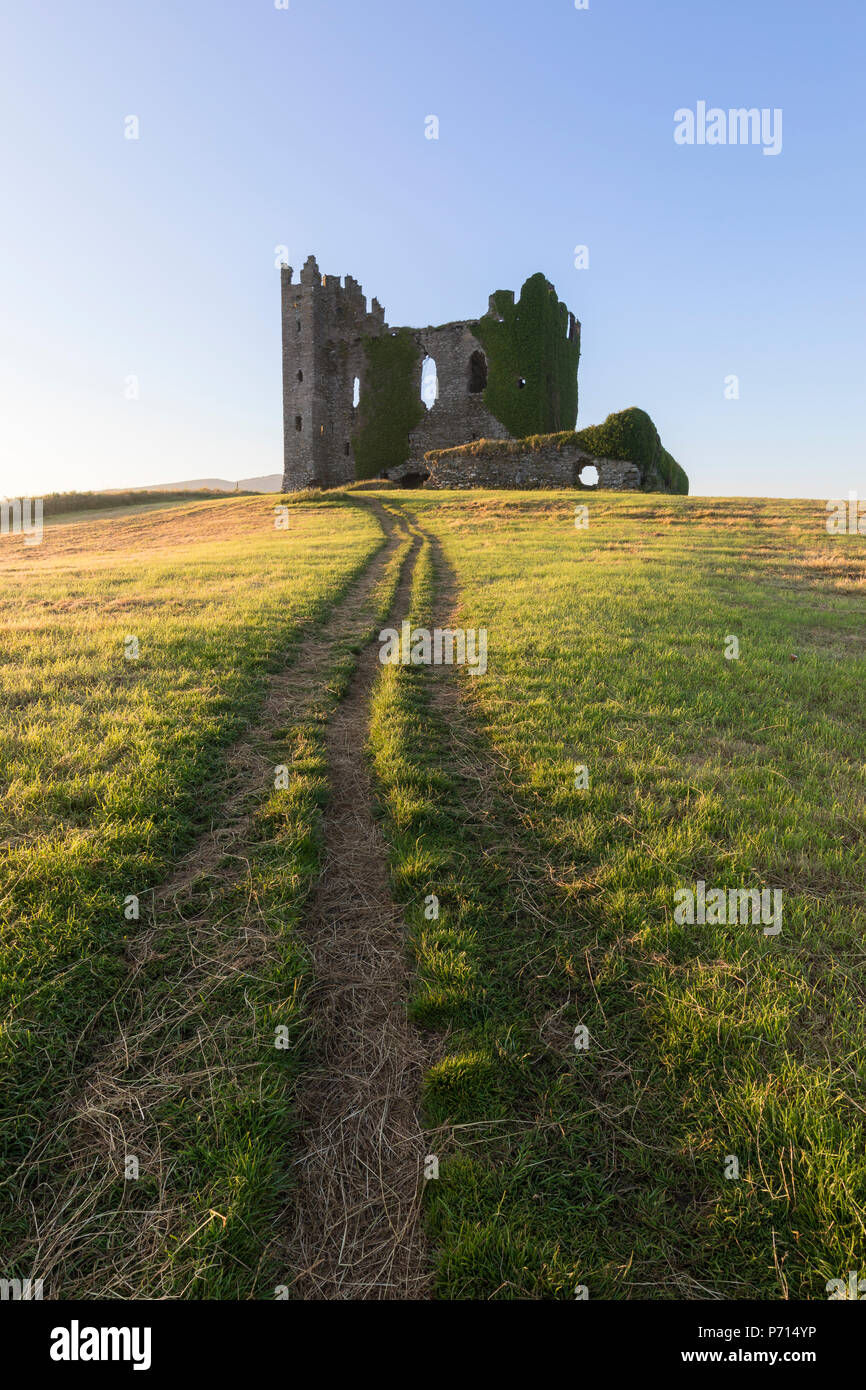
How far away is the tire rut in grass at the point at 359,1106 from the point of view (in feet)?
7.72

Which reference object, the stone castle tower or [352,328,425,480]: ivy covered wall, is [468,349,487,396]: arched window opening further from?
the stone castle tower

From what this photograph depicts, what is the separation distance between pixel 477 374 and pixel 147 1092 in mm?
51847

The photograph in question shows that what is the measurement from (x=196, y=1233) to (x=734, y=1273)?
1914 mm

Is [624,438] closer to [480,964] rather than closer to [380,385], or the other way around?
[380,385]

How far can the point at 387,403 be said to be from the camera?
49.0 m

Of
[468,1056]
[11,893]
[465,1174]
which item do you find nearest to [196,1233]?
[465,1174]

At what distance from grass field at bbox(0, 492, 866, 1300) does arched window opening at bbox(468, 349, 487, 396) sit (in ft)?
148

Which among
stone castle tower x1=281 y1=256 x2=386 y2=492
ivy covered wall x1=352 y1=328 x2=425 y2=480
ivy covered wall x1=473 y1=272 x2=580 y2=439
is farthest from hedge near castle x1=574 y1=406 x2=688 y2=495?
stone castle tower x1=281 y1=256 x2=386 y2=492

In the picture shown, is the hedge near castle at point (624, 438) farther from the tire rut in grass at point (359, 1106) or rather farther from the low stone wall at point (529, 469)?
the tire rut in grass at point (359, 1106)

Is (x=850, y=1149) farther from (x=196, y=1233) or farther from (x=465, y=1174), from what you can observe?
(x=196, y=1233)

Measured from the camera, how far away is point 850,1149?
250 cm

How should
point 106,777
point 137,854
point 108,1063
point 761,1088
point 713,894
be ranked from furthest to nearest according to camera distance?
1. point 106,777
2. point 137,854
3. point 713,894
4. point 108,1063
5. point 761,1088

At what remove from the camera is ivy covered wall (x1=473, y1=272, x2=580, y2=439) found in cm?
4503
